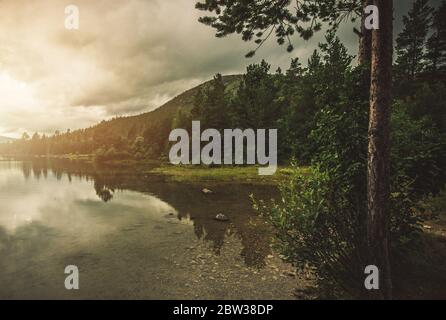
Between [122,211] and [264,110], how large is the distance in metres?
43.2

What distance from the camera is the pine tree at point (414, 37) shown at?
159 feet

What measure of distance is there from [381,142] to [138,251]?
1040 centimetres

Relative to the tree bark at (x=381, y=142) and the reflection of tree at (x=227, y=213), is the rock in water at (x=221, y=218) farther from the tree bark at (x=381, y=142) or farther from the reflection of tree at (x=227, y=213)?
the tree bark at (x=381, y=142)

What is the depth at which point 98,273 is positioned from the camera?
33.2ft

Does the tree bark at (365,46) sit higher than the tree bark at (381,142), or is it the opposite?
the tree bark at (365,46)

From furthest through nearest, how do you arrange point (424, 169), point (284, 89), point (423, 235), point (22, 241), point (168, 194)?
1. point (284, 89)
2. point (168, 194)
3. point (22, 241)
4. point (423, 235)
5. point (424, 169)

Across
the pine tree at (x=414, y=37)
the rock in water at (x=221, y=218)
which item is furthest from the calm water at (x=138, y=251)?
the pine tree at (x=414, y=37)

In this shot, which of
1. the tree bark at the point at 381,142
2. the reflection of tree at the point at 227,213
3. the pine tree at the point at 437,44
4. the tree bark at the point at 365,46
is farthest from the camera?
the pine tree at the point at 437,44

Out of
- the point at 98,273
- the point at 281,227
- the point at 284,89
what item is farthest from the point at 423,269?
the point at 284,89

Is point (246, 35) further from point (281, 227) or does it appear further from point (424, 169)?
point (424, 169)

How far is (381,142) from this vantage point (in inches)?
284

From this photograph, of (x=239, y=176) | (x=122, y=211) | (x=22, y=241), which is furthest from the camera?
(x=239, y=176)

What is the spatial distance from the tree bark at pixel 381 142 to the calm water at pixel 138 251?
305cm

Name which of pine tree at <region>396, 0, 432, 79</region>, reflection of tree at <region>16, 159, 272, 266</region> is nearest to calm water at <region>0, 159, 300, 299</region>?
reflection of tree at <region>16, 159, 272, 266</region>
